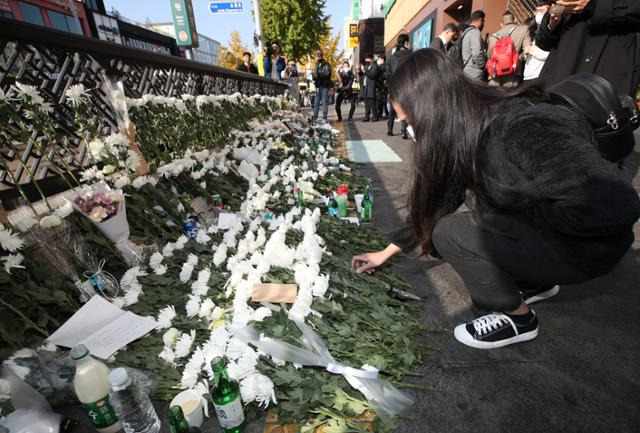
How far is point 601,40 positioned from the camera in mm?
2461

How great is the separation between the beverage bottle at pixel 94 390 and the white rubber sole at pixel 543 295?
2359 millimetres

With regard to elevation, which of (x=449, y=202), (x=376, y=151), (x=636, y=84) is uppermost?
(x=636, y=84)

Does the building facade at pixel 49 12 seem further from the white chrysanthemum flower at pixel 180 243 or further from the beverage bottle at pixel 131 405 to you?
the beverage bottle at pixel 131 405

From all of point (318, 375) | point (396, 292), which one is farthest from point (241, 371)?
point (396, 292)

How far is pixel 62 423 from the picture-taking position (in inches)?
58.9

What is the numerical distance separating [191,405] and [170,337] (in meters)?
0.43

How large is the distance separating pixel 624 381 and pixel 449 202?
1.14m

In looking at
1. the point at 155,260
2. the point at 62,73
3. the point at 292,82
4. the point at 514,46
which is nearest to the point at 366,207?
the point at 155,260

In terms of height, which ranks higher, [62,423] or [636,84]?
[636,84]

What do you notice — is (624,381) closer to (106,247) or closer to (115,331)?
(115,331)

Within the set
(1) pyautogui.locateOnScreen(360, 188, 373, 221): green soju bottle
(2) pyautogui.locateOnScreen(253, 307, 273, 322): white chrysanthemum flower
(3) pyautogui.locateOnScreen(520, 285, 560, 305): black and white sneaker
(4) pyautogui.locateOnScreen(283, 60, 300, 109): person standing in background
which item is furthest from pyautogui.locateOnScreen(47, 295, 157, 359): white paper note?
(4) pyautogui.locateOnScreen(283, 60, 300, 109): person standing in background

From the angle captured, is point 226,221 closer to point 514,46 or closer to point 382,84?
point 514,46

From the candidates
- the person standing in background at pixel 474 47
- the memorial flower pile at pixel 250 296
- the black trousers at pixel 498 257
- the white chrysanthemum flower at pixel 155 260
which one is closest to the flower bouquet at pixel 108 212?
the memorial flower pile at pixel 250 296

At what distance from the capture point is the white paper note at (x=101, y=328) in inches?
69.9
